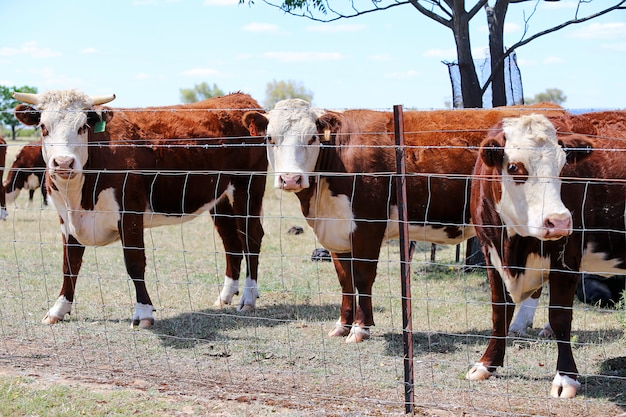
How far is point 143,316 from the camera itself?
7527mm

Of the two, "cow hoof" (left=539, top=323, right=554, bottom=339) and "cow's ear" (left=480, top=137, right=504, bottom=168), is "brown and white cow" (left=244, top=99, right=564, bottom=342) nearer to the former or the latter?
"cow hoof" (left=539, top=323, right=554, bottom=339)

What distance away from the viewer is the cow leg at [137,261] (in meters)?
7.54

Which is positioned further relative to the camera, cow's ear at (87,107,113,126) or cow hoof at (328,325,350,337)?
cow's ear at (87,107,113,126)

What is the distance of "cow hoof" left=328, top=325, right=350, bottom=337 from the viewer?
7152mm

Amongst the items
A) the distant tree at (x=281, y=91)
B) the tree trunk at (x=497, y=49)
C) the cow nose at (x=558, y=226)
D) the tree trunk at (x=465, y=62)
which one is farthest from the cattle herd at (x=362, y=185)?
the distant tree at (x=281, y=91)

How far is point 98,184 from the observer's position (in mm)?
7527

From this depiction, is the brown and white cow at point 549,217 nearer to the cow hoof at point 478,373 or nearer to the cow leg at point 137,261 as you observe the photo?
the cow hoof at point 478,373

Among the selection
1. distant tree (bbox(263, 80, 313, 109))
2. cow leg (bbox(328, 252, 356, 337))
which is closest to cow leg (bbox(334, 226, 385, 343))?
cow leg (bbox(328, 252, 356, 337))

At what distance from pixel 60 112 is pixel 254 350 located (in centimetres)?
290

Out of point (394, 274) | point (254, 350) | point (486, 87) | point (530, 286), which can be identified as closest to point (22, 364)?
point (254, 350)

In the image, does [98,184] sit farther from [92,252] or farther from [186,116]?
[92,252]

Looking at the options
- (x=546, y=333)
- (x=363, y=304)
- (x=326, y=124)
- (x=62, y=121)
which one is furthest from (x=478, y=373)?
(x=62, y=121)

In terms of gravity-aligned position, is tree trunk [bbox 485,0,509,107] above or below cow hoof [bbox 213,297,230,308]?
above

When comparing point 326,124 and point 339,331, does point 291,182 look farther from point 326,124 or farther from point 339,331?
point 339,331
